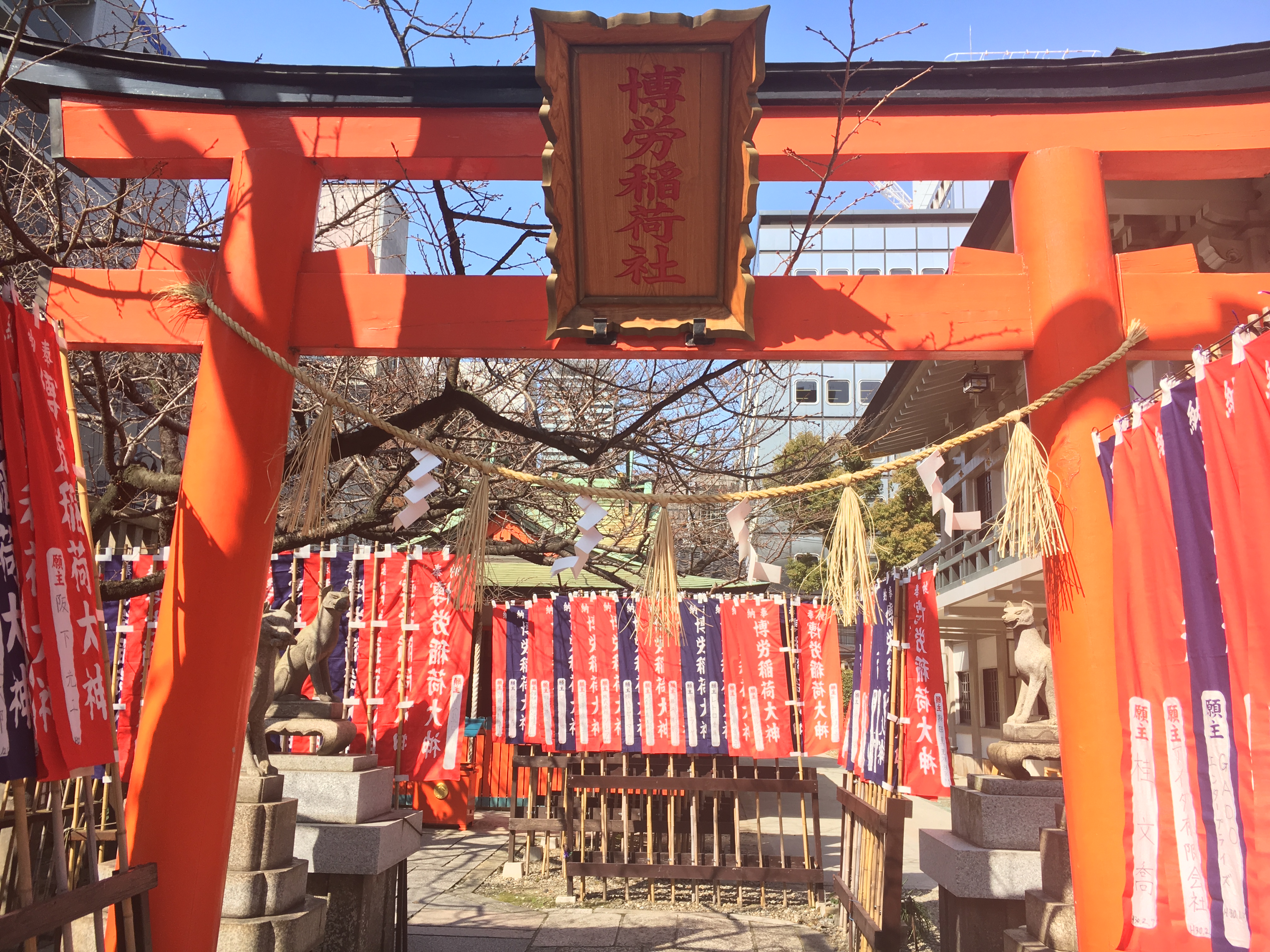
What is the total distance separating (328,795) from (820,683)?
5.15 m

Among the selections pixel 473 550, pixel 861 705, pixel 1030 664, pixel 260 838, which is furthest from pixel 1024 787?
pixel 260 838

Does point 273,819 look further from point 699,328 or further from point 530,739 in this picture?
point 530,739

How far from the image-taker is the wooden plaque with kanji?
358 cm

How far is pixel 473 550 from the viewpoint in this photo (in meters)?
4.00

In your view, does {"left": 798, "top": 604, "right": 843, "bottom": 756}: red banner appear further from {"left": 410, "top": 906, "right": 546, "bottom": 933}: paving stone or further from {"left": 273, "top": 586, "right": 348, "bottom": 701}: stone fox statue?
{"left": 273, "top": 586, "right": 348, "bottom": 701}: stone fox statue

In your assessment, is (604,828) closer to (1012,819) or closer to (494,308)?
(1012,819)

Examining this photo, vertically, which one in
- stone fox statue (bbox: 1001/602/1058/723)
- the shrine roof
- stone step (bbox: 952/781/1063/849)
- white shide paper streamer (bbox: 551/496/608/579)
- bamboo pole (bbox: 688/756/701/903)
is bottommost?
bamboo pole (bbox: 688/756/701/903)

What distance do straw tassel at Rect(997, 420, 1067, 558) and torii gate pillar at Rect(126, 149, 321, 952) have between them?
3.24 m

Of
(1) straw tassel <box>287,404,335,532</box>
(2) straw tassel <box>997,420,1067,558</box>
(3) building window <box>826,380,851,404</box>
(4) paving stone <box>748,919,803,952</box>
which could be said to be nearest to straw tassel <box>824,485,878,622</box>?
(2) straw tassel <box>997,420,1067,558</box>

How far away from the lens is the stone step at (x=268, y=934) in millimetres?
4574

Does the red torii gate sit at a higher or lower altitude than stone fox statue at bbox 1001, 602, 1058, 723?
higher

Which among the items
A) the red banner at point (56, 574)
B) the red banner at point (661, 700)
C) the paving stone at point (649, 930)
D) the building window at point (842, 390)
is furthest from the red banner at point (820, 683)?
the building window at point (842, 390)

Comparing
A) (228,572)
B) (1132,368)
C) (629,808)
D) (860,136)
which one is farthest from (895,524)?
(228,572)

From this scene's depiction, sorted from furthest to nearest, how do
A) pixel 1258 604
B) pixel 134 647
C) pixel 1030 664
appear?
pixel 134 647
pixel 1030 664
pixel 1258 604
